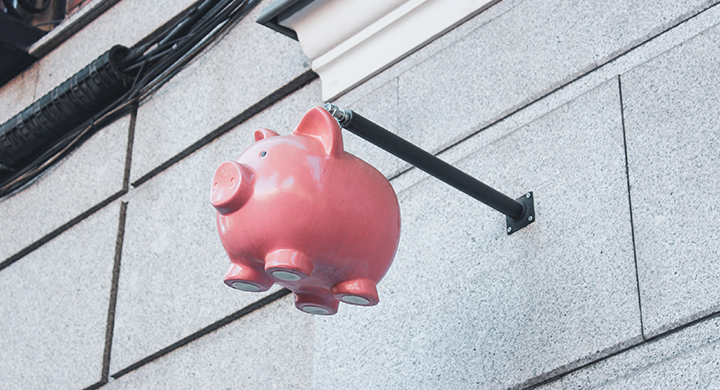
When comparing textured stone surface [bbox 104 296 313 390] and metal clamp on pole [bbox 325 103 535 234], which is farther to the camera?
textured stone surface [bbox 104 296 313 390]

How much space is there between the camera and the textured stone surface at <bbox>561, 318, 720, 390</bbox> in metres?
1.83

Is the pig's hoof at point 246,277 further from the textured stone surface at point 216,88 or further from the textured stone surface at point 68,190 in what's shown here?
the textured stone surface at point 68,190

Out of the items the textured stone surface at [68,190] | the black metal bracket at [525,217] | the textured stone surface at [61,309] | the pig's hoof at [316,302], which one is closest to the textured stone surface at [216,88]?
the textured stone surface at [68,190]

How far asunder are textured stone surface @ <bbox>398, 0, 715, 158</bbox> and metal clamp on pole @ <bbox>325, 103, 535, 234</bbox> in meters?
0.35

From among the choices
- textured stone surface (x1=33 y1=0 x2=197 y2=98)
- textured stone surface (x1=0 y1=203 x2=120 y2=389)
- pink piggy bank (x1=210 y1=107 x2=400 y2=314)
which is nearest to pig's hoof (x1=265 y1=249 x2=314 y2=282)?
pink piggy bank (x1=210 y1=107 x2=400 y2=314)

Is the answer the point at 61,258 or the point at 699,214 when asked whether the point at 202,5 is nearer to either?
the point at 61,258

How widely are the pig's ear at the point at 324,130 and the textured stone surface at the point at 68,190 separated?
216cm

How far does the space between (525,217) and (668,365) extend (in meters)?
0.58

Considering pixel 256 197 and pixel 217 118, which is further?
pixel 217 118

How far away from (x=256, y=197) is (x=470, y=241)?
2.64 feet

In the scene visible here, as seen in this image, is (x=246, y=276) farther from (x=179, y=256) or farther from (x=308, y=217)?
(x=179, y=256)

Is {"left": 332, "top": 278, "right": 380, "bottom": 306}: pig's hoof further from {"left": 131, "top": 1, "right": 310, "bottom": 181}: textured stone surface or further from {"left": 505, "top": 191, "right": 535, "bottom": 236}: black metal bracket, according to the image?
{"left": 131, "top": 1, "right": 310, "bottom": 181}: textured stone surface

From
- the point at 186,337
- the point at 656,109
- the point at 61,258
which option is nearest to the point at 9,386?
the point at 61,258

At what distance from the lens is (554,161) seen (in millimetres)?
2367
